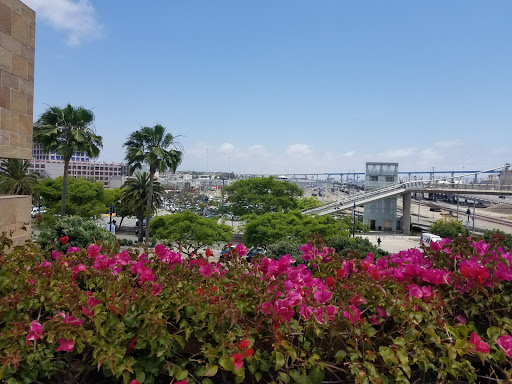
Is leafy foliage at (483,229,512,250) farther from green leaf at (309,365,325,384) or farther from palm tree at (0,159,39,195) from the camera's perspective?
palm tree at (0,159,39,195)

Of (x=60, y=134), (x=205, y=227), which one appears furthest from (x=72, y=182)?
(x=205, y=227)

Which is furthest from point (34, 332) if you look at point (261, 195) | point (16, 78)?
point (261, 195)

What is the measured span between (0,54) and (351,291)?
6.89 m

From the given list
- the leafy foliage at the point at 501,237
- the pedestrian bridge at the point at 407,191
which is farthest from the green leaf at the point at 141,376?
the pedestrian bridge at the point at 407,191

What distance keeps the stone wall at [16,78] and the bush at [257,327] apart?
187 inches

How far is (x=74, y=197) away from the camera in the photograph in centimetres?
3316

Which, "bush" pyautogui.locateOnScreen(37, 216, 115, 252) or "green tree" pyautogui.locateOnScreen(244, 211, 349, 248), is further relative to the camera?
"green tree" pyautogui.locateOnScreen(244, 211, 349, 248)

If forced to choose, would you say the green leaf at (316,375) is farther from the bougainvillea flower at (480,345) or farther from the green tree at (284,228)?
the green tree at (284,228)

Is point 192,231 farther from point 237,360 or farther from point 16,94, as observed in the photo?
point 237,360

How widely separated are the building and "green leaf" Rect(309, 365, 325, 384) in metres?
49.3

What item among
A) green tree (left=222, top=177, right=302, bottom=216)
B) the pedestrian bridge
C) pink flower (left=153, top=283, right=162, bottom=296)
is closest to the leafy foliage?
pink flower (left=153, top=283, right=162, bottom=296)

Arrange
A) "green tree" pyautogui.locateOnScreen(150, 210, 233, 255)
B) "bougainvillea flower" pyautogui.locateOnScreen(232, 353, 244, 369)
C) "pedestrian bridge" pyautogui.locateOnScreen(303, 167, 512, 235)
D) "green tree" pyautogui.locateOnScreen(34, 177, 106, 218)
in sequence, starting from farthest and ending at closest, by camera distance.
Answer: "pedestrian bridge" pyautogui.locateOnScreen(303, 167, 512, 235) < "green tree" pyautogui.locateOnScreen(34, 177, 106, 218) < "green tree" pyautogui.locateOnScreen(150, 210, 233, 255) < "bougainvillea flower" pyautogui.locateOnScreen(232, 353, 244, 369)

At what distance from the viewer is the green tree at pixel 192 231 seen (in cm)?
2502

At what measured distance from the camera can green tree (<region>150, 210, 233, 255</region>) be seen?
82.1 ft
